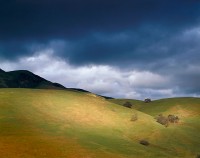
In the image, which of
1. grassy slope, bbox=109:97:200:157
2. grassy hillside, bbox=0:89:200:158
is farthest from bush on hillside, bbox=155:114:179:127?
grassy hillside, bbox=0:89:200:158

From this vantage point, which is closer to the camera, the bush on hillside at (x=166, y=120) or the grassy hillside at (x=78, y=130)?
the grassy hillside at (x=78, y=130)

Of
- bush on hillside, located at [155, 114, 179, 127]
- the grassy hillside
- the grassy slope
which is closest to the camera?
the grassy hillside

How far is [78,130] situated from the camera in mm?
90500

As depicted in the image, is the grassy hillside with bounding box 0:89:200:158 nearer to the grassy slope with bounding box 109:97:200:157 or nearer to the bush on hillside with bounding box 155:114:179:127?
the grassy slope with bounding box 109:97:200:157

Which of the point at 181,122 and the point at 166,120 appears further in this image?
the point at 181,122

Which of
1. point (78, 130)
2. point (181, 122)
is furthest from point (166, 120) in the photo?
point (78, 130)

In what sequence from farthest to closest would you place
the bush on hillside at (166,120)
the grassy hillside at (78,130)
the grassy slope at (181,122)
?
the bush on hillside at (166,120)
the grassy slope at (181,122)
the grassy hillside at (78,130)

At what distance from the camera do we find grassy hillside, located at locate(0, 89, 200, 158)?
6712 cm

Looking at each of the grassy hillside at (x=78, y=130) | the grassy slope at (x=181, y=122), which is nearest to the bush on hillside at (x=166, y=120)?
the grassy slope at (x=181, y=122)

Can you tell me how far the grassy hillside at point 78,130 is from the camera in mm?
67125

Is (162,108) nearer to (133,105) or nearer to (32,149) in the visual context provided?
(133,105)

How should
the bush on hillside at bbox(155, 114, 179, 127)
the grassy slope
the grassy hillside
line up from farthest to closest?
the bush on hillside at bbox(155, 114, 179, 127), the grassy slope, the grassy hillside

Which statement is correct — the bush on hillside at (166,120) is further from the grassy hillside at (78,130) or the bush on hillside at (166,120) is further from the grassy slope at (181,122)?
the grassy hillside at (78,130)

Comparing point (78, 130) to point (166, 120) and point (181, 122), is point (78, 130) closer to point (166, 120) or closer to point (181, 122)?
point (166, 120)
